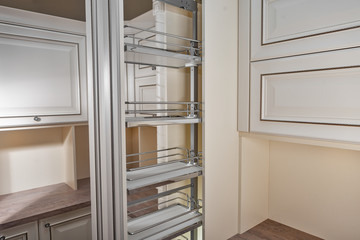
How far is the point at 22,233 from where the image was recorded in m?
1.57

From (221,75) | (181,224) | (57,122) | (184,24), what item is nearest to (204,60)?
(221,75)

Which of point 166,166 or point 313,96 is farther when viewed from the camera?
point 166,166

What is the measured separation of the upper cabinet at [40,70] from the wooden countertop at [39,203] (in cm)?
56

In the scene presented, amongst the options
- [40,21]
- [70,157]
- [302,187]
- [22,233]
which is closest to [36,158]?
[70,157]

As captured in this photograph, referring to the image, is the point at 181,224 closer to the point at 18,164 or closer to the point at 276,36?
the point at 276,36

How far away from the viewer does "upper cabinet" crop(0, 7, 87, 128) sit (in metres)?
1.62

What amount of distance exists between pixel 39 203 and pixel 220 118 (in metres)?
1.41

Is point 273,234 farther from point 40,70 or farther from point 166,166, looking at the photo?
point 40,70

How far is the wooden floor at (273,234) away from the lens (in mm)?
1370

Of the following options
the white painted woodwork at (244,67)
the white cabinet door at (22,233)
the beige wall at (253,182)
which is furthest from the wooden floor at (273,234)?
the white cabinet door at (22,233)

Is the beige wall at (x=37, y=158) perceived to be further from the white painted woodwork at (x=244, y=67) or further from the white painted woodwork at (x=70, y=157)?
the white painted woodwork at (x=244, y=67)

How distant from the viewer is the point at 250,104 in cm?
130

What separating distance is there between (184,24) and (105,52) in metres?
0.64

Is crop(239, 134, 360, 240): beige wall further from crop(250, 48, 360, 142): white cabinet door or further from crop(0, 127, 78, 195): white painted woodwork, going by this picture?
crop(0, 127, 78, 195): white painted woodwork
